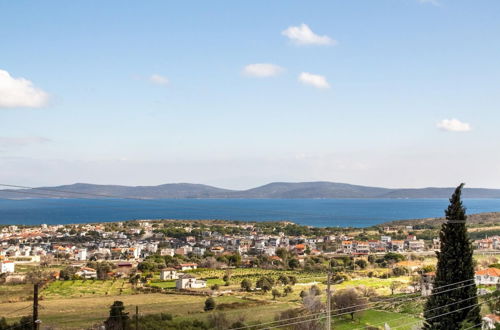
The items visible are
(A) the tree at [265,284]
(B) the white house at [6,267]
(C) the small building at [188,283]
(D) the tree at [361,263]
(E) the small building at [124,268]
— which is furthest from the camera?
(D) the tree at [361,263]

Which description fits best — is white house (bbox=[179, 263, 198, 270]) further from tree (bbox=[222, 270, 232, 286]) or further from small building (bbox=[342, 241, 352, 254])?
small building (bbox=[342, 241, 352, 254])

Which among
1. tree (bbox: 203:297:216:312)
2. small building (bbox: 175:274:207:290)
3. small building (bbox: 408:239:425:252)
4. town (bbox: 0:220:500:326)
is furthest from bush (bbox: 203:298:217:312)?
small building (bbox: 408:239:425:252)

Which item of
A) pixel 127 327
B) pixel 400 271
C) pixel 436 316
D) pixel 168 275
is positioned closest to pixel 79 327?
pixel 127 327

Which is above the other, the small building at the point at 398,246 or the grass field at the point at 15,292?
the small building at the point at 398,246

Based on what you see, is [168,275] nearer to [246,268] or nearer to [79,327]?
[246,268]

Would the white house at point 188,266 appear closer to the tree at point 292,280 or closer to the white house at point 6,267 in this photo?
the tree at point 292,280

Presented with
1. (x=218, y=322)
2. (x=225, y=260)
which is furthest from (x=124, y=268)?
(x=218, y=322)

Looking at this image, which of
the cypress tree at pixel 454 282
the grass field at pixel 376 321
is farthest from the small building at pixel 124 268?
the cypress tree at pixel 454 282

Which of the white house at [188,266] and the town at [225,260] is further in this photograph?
the white house at [188,266]
